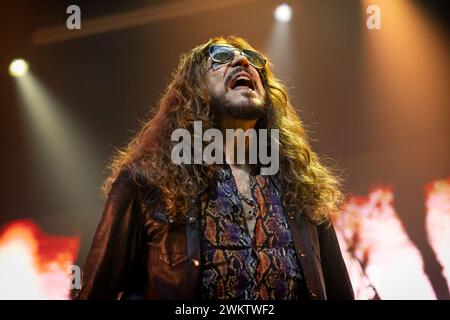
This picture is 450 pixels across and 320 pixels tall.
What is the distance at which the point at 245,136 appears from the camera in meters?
2.56

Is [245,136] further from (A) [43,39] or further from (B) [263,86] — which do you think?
(A) [43,39]

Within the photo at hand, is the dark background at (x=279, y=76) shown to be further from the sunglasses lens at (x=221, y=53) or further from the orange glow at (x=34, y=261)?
the sunglasses lens at (x=221, y=53)

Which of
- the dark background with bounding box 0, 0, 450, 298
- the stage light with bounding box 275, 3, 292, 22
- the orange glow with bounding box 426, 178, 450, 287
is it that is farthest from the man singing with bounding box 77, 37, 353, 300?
the orange glow with bounding box 426, 178, 450, 287

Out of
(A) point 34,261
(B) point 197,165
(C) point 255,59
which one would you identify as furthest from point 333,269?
(A) point 34,261

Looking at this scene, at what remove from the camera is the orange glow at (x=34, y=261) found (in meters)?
4.67

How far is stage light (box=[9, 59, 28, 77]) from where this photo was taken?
14.8 feet

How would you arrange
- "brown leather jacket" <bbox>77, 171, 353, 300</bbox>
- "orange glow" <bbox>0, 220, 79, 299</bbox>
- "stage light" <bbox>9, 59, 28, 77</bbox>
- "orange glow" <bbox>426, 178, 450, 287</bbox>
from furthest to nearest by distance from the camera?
"orange glow" <bbox>426, 178, 450, 287</bbox>
"orange glow" <bbox>0, 220, 79, 299</bbox>
"stage light" <bbox>9, 59, 28, 77</bbox>
"brown leather jacket" <bbox>77, 171, 353, 300</bbox>

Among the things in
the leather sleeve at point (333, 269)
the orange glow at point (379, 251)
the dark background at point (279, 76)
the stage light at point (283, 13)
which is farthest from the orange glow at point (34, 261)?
the leather sleeve at point (333, 269)

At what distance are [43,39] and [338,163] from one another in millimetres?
2499

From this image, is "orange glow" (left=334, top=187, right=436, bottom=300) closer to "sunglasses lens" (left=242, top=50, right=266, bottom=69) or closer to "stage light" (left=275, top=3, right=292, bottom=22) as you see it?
"stage light" (left=275, top=3, right=292, bottom=22)

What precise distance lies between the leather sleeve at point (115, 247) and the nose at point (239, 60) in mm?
729

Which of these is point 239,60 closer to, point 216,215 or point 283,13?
point 216,215
